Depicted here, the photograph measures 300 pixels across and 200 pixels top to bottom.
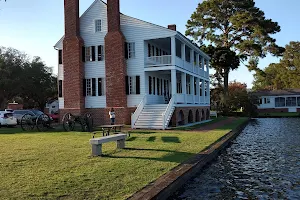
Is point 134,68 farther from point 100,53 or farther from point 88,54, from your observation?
point 88,54

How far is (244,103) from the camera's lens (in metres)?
47.6

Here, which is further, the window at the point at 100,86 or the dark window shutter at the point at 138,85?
the window at the point at 100,86

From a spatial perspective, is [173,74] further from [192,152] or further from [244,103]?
[244,103]

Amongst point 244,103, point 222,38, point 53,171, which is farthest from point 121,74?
point 222,38

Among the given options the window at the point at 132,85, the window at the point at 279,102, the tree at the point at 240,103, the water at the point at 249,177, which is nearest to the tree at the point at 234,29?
the tree at the point at 240,103

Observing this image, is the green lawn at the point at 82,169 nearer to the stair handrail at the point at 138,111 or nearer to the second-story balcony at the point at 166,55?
the stair handrail at the point at 138,111

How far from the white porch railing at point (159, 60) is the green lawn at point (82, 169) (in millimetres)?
12524

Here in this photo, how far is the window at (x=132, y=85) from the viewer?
2583 centimetres

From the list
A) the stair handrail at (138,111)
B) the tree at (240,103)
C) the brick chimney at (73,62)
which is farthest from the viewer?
the tree at (240,103)

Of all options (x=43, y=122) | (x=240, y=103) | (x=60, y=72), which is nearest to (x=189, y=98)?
(x=60, y=72)

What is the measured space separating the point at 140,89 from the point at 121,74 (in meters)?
1.90

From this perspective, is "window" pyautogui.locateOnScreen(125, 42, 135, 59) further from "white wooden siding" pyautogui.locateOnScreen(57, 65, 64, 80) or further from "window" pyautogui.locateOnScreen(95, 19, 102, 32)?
"white wooden siding" pyautogui.locateOnScreen(57, 65, 64, 80)

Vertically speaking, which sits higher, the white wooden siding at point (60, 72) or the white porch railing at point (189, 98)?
the white wooden siding at point (60, 72)

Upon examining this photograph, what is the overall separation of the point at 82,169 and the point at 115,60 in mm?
18066
